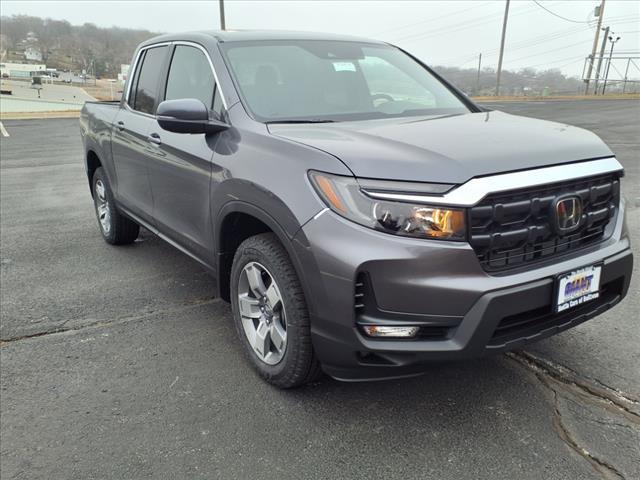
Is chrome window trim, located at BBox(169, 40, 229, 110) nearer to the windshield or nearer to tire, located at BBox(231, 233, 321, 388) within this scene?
the windshield

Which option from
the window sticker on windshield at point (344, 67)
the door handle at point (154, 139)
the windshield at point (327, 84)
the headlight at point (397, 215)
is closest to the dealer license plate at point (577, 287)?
the headlight at point (397, 215)

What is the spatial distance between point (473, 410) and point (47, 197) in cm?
697

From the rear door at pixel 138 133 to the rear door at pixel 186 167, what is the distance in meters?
0.17

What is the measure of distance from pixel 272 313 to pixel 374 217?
87cm

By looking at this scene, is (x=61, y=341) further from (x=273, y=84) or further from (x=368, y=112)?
(x=368, y=112)

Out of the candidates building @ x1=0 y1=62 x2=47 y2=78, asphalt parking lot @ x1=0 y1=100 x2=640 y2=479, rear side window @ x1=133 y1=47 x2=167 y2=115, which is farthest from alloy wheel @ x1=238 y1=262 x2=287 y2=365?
building @ x1=0 y1=62 x2=47 y2=78

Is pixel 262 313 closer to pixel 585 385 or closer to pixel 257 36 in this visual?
pixel 585 385

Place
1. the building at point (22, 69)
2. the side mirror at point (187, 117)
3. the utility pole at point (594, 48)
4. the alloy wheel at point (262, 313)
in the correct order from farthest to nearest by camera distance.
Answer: the building at point (22, 69), the utility pole at point (594, 48), the side mirror at point (187, 117), the alloy wheel at point (262, 313)

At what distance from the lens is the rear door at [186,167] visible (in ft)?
10.4

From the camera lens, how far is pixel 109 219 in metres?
5.21

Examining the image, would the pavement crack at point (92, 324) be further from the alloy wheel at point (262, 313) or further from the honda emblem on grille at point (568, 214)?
the honda emblem on grille at point (568, 214)

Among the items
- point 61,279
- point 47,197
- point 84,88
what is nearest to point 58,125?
point 47,197

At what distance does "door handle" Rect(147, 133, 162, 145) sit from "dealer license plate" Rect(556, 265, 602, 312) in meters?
2.65

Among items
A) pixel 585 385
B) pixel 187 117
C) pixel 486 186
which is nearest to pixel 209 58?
pixel 187 117
